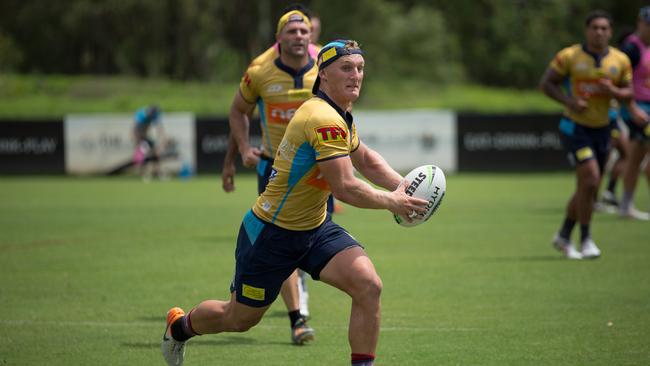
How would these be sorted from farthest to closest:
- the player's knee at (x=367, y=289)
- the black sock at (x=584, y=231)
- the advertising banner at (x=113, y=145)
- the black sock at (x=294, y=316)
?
the advertising banner at (x=113, y=145), the black sock at (x=584, y=231), the black sock at (x=294, y=316), the player's knee at (x=367, y=289)

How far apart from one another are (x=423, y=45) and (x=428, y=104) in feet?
55.5

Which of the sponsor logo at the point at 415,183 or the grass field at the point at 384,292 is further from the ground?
the sponsor logo at the point at 415,183

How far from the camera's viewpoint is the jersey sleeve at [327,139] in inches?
244

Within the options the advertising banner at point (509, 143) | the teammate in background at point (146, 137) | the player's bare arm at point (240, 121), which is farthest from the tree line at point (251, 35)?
the player's bare arm at point (240, 121)

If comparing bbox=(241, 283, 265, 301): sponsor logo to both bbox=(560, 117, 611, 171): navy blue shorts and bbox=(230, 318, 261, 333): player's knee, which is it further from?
bbox=(560, 117, 611, 171): navy blue shorts

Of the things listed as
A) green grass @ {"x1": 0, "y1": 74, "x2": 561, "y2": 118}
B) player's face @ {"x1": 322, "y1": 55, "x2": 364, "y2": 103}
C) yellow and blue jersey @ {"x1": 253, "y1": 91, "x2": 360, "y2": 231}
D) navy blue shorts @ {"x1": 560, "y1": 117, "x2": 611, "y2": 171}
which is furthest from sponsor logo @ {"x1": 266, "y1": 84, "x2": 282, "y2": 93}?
green grass @ {"x1": 0, "y1": 74, "x2": 561, "y2": 118}

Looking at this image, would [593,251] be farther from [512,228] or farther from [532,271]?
[512,228]

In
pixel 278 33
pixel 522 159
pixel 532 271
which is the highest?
pixel 278 33

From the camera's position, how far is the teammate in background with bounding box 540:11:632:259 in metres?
12.2

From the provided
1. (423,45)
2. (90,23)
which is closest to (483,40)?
(423,45)

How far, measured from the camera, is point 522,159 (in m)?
29.7

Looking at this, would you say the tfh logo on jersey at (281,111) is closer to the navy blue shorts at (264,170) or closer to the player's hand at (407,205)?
the navy blue shorts at (264,170)

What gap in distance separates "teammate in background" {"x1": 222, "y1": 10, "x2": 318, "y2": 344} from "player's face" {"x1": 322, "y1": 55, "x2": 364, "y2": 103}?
2566 mm

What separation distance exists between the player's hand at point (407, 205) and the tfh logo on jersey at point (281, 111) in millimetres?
2848
